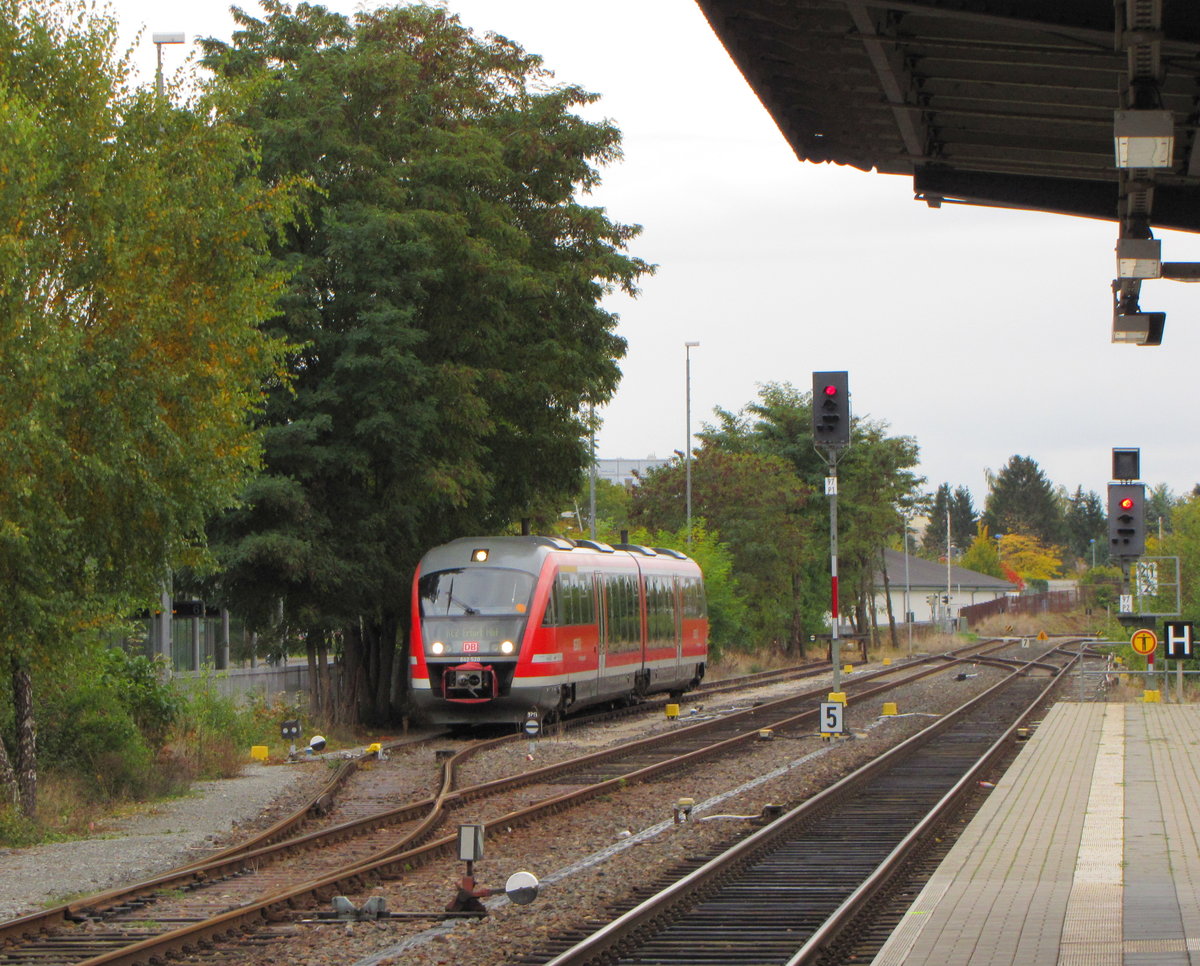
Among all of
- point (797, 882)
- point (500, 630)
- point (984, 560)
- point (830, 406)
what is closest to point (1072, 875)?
point (797, 882)

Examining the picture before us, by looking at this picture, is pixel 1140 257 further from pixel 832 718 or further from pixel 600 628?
pixel 600 628

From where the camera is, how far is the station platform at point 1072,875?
9.01m

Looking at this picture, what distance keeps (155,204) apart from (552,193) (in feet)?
53.3

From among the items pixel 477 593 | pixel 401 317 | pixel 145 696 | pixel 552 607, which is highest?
pixel 401 317

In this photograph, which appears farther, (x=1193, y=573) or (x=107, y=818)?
(x=1193, y=573)

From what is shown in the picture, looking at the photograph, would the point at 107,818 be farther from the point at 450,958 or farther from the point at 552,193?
the point at 552,193

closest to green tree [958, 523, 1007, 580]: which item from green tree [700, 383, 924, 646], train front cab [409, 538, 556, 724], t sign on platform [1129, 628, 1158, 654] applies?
green tree [700, 383, 924, 646]

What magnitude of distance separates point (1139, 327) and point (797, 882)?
16.2 feet

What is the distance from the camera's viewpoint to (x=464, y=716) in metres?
25.8

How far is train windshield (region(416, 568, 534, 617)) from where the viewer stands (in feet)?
84.7

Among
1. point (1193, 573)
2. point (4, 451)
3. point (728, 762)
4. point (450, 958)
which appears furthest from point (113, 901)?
point (1193, 573)

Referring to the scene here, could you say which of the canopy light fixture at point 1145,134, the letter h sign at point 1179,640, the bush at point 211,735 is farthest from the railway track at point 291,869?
the letter h sign at point 1179,640

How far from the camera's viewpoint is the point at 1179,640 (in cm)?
2995

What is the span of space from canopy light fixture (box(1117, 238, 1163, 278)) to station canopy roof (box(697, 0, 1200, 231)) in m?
0.21
